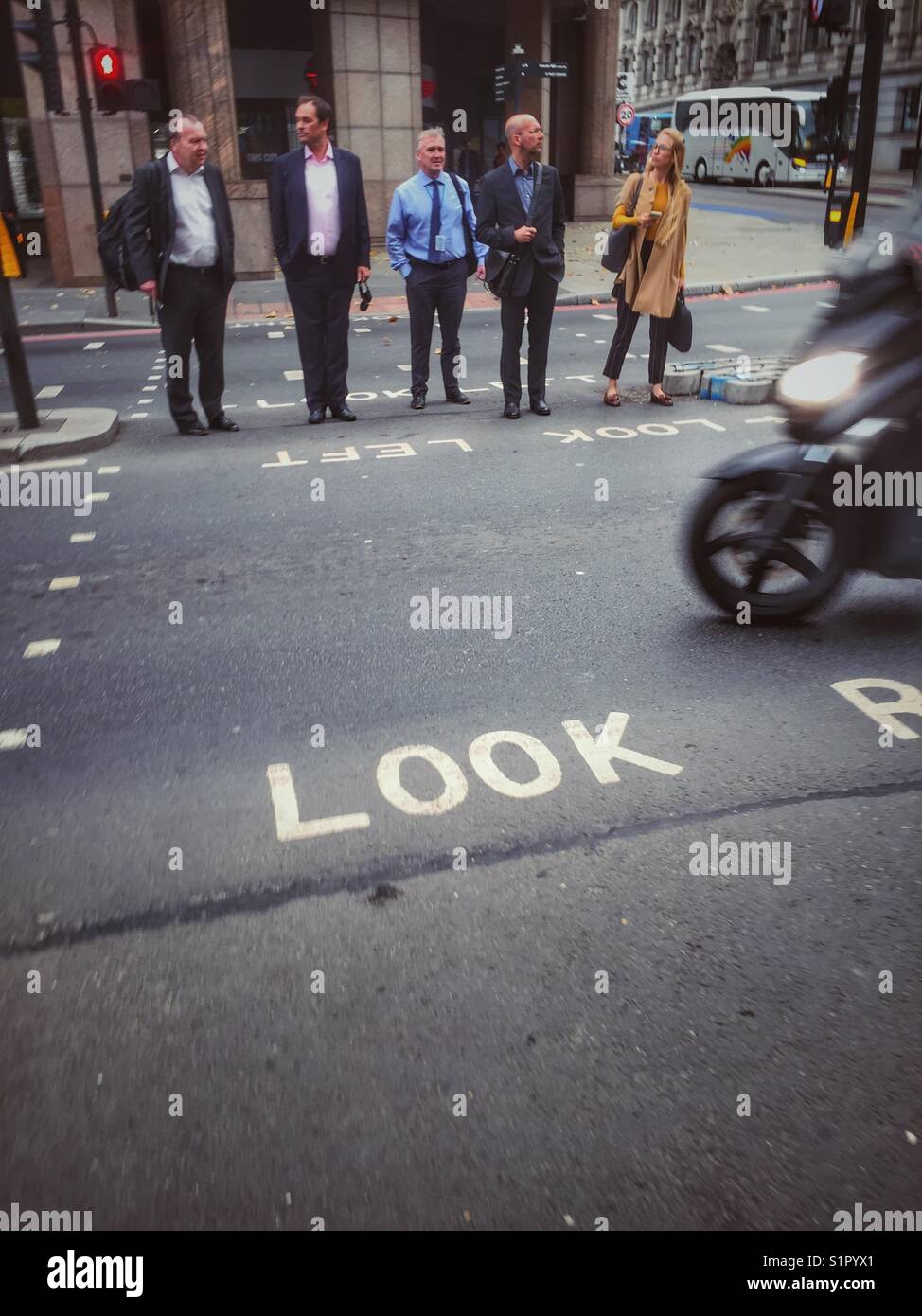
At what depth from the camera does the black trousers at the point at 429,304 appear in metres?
8.25

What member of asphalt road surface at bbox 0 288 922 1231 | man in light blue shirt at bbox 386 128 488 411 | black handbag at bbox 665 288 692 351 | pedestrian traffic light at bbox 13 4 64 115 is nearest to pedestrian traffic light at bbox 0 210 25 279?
man in light blue shirt at bbox 386 128 488 411

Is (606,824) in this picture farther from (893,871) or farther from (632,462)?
(632,462)

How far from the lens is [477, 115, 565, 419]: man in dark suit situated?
25.0 feet

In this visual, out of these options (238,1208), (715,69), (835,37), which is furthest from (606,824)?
(715,69)

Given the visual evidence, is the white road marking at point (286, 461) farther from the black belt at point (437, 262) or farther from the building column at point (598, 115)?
the building column at point (598, 115)

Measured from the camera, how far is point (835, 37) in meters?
58.9

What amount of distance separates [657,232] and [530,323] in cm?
116

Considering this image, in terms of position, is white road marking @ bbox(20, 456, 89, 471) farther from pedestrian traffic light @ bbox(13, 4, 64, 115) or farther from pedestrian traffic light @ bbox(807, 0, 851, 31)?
pedestrian traffic light @ bbox(807, 0, 851, 31)

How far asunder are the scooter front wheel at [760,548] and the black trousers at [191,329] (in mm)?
4711

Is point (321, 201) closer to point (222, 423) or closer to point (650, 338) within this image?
point (222, 423)

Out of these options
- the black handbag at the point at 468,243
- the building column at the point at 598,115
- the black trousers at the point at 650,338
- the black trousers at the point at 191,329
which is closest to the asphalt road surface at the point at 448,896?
the black trousers at the point at 191,329

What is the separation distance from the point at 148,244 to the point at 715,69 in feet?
244

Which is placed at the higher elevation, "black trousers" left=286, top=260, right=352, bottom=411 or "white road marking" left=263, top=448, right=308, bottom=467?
"black trousers" left=286, top=260, right=352, bottom=411

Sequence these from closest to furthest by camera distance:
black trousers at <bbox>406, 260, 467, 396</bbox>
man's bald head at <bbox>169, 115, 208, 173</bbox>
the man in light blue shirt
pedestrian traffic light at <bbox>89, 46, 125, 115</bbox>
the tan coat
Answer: man's bald head at <bbox>169, 115, 208, 173</bbox> → the tan coat → the man in light blue shirt → black trousers at <bbox>406, 260, 467, 396</bbox> → pedestrian traffic light at <bbox>89, 46, 125, 115</bbox>
